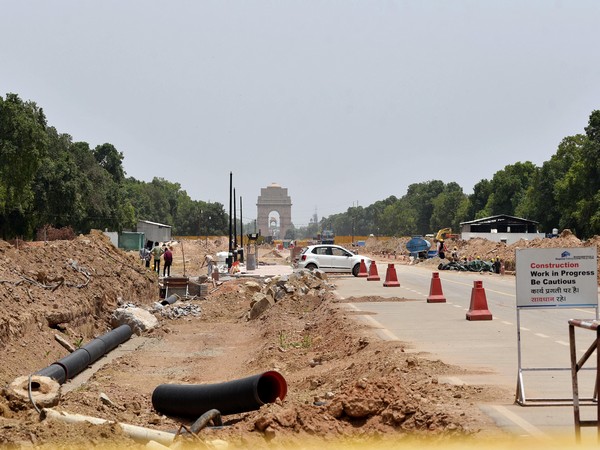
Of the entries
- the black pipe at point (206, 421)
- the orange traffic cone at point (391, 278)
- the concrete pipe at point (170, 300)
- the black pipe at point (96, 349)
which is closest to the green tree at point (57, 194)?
the concrete pipe at point (170, 300)

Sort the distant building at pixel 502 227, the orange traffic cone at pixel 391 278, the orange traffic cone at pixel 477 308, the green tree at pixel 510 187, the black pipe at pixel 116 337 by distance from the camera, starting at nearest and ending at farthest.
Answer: the orange traffic cone at pixel 477 308 → the black pipe at pixel 116 337 → the orange traffic cone at pixel 391 278 → the distant building at pixel 502 227 → the green tree at pixel 510 187

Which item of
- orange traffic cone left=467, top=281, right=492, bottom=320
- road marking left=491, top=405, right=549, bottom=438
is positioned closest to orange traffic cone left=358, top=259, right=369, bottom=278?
orange traffic cone left=467, top=281, right=492, bottom=320

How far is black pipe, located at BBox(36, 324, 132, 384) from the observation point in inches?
679


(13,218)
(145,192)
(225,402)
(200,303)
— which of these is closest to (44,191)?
(13,218)

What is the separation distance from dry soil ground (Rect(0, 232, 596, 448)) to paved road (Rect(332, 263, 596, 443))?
439mm

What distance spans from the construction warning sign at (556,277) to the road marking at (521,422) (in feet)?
4.37

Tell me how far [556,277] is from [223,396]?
417 cm

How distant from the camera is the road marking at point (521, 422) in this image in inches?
351

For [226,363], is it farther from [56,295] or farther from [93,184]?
[93,184]

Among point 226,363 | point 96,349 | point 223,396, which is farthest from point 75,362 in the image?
point 223,396

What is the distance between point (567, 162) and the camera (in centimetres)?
10562

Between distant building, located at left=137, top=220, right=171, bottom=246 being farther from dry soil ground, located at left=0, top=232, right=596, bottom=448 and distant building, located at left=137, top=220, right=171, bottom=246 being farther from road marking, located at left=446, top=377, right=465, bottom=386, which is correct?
road marking, located at left=446, top=377, right=465, bottom=386

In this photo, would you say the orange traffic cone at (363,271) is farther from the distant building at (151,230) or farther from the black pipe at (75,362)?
the distant building at (151,230)

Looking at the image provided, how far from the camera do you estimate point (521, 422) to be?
9.45 meters
